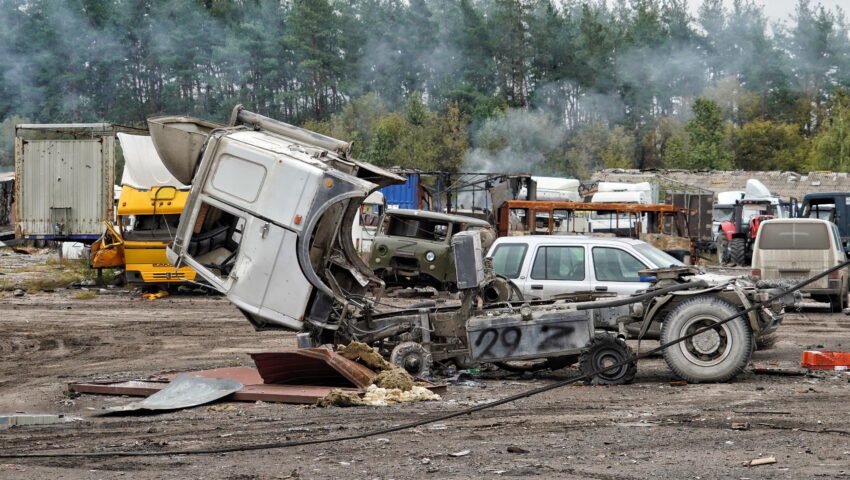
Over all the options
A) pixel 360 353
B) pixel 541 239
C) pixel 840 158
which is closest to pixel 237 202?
pixel 360 353

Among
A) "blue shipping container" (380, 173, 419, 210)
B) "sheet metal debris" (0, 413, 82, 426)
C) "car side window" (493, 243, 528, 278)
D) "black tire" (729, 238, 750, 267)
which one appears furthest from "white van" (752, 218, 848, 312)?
"blue shipping container" (380, 173, 419, 210)

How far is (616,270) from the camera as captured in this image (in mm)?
13500

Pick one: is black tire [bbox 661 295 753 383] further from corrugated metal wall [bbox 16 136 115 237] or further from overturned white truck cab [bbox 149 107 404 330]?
corrugated metal wall [bbox 16 136 115 237]

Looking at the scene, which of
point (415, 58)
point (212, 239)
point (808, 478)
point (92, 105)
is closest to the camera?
point (808, 478)

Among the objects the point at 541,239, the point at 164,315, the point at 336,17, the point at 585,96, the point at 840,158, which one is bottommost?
the point at 164,315

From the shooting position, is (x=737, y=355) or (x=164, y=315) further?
(x=164, y=315)

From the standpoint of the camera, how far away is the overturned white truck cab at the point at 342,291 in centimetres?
1075

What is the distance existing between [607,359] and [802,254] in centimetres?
1063

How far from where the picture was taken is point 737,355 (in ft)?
34.5

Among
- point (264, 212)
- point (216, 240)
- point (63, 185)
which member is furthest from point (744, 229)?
point (264, 212)

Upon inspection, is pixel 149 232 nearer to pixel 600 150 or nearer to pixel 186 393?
pixel 186 393

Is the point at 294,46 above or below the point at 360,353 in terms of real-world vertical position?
above

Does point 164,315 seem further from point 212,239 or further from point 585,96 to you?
point 585,96

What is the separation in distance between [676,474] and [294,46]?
229 feet
